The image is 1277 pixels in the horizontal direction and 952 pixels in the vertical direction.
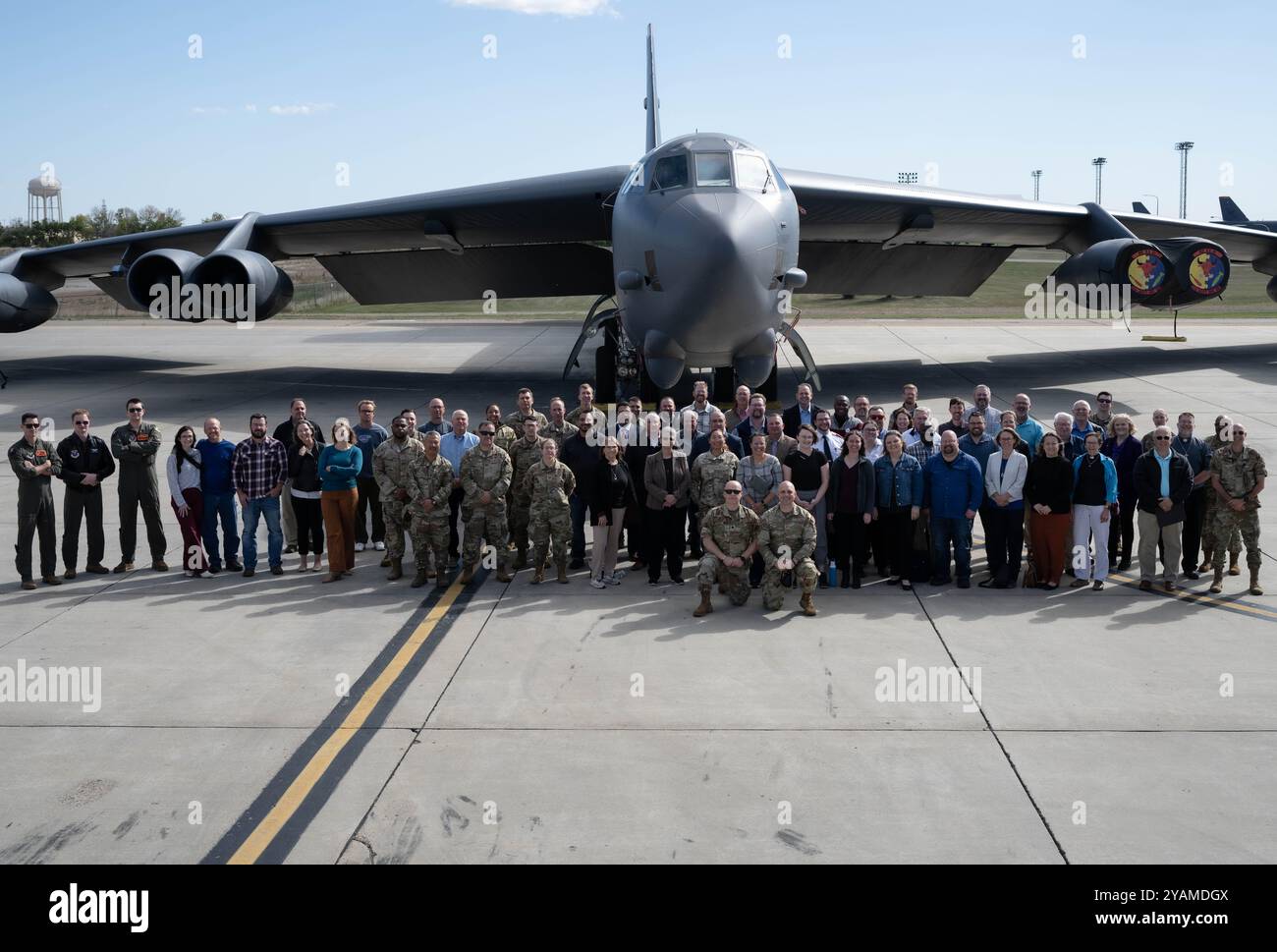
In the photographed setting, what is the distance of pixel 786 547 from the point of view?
878cm

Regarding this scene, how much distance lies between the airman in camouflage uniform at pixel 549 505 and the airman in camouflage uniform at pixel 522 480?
32 centimetres

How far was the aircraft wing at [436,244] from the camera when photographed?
19297 mm

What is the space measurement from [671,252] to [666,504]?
4.77 meters

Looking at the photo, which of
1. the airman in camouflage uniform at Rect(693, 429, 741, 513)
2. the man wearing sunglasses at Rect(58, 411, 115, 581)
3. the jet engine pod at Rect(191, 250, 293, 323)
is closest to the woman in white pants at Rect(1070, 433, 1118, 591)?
the airman in camouflage uniform at Rect(693, 429, 741, 513)

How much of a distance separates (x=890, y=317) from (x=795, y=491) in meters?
32.5

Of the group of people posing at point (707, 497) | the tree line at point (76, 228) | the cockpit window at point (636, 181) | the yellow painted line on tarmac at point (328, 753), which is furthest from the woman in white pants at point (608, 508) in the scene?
the tree line at point (76, 228)

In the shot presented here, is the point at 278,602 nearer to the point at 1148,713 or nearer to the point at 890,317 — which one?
the point at 1148,713

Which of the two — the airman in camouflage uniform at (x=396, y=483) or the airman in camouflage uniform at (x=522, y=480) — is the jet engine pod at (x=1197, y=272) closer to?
the airman in camouflage uniform at (x=522, y=480)

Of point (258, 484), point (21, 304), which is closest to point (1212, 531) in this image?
point (258, 484)

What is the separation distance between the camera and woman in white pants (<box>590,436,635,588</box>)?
9.48 m

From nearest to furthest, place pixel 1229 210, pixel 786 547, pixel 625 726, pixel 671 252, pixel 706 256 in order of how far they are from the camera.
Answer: pixel 625 726
pixel 786 547
pixel 706 256
pixel 671 252
pixel 1229 210

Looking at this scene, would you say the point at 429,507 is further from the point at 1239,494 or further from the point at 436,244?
the point at 436,244

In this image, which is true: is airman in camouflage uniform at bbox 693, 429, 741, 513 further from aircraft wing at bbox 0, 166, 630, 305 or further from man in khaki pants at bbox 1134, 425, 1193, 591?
aircraft wing at bbox 0, 166, 630, 305

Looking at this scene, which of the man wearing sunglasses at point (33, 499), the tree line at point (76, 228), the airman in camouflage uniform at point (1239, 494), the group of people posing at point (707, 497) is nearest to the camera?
the airman in camouflage uniform at point (1239, 494)
